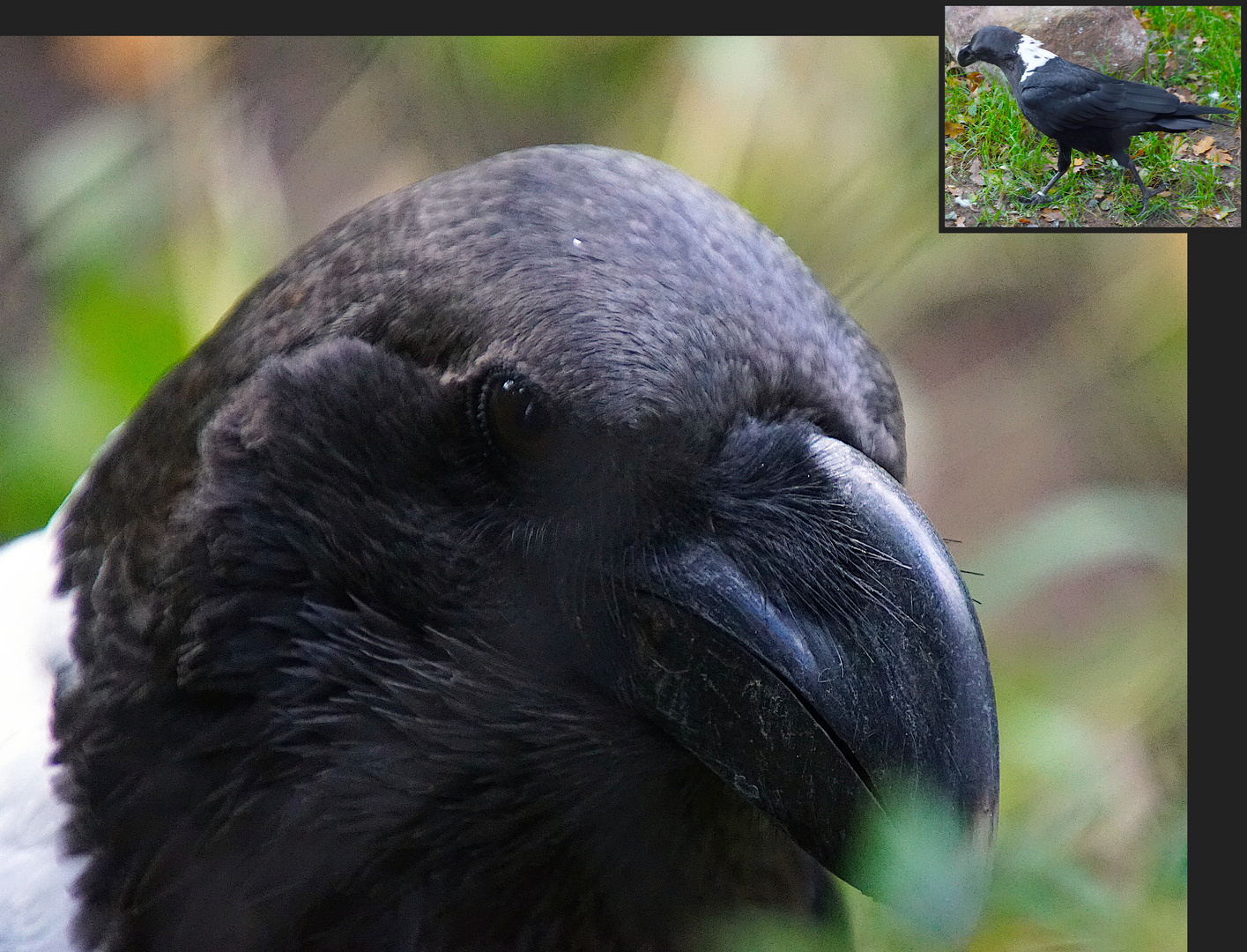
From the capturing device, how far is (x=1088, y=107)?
170cm

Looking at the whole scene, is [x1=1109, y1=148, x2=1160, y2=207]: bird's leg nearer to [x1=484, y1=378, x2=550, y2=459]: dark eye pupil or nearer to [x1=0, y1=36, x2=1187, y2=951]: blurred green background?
[x1=0, y1=36, x2=1187, y2=951]: blurred green background

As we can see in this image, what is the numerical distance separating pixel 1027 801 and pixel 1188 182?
88cm

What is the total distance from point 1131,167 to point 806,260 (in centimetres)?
46

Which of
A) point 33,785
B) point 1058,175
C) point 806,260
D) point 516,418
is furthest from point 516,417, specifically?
point 1058,175

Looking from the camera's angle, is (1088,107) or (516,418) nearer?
(516,418)

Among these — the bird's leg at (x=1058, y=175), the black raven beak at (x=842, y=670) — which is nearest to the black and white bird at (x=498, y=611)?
the black raven beak at (x=842, y=670)

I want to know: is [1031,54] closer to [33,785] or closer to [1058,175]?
[1058,175]

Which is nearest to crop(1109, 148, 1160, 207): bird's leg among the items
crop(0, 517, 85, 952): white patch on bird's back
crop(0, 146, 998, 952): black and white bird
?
crop(0, 146, 998, 952): black and white bird

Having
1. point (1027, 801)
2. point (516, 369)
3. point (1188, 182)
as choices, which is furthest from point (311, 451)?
point (1188, 182)

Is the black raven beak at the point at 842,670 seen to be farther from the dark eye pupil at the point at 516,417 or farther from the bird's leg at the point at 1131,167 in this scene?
the bird's leg at the point at 1131,167

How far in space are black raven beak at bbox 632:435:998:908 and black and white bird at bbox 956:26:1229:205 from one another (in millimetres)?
799

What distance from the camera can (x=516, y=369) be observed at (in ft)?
3.65

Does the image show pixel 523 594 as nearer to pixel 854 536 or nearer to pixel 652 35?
pixel 854 536

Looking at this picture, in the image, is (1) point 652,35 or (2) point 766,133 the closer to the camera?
(1) point 652,35
